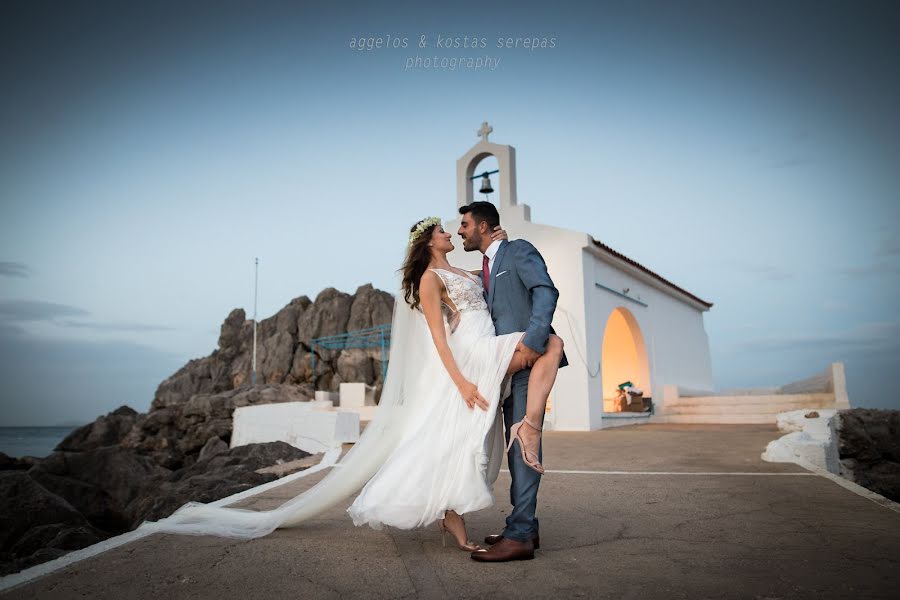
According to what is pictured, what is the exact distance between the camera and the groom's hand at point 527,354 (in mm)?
3188

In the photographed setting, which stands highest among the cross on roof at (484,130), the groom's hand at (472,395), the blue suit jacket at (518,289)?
the cross on roof at (484,130)

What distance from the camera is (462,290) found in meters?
3.45

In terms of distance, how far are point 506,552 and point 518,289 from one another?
1394 mm

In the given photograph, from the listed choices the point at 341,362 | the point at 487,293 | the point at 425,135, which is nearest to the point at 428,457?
the point at 487,293

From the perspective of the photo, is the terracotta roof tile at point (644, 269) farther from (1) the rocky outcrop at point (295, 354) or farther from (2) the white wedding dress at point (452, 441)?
(1) the rocky outcrop at point (295, 354)

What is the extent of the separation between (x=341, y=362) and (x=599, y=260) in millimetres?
23811

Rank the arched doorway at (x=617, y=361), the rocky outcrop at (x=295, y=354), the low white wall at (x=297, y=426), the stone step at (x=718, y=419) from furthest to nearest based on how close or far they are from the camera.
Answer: the rocky outcrop at (x=295, y=354) < the arched doorway at (x=617, y=361) < the stone step at (x=718, y=419) < the low white wall at (x=297, y=426)

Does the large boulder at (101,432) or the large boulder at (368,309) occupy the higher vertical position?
the large boulder at (368,309)

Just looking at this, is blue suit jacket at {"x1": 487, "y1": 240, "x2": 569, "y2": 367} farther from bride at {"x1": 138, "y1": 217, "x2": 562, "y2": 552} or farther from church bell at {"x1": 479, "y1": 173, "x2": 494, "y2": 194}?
church bell at {"x1": 479, "y1": 173, "x2": 494, "y2": 194}

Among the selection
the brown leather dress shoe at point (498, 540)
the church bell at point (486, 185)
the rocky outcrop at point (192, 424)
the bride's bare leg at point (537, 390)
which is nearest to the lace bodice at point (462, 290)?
the bride's bare leg at point (537, 390)

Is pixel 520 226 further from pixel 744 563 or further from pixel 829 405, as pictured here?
pixel 744 563

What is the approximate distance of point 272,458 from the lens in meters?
9.10

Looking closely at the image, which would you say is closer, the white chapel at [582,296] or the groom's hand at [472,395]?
the groom's hand at [472,395]

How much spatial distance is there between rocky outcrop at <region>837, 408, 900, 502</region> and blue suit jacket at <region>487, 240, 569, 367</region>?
33.9ft
